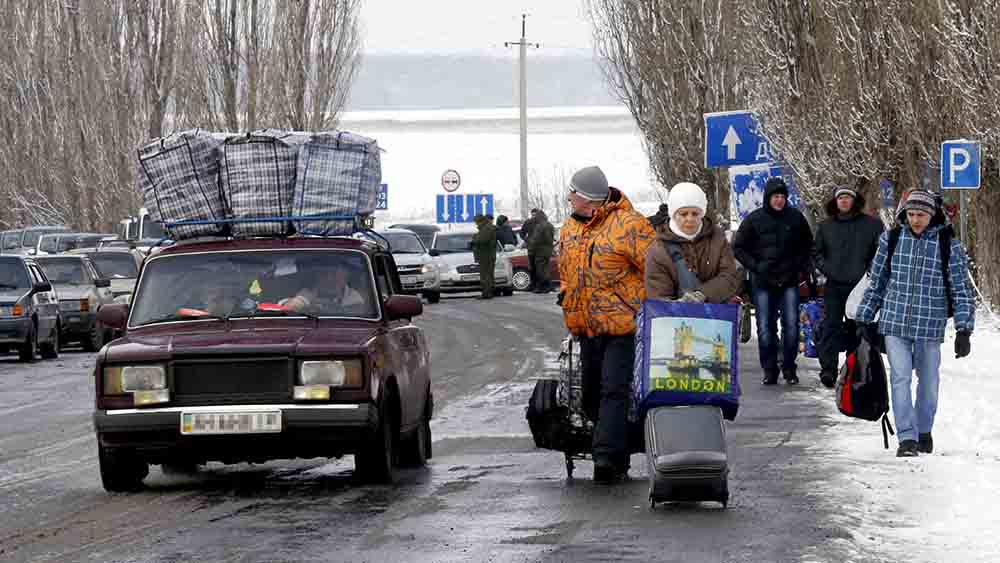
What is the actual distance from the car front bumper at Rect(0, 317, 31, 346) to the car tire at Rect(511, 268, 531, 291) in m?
24.0

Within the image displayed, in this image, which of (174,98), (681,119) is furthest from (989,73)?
(174,98)

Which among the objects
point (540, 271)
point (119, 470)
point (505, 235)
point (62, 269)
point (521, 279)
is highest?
point (119, 470)

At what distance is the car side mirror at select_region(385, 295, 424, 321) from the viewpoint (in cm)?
1312

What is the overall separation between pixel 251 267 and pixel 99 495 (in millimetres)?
1731

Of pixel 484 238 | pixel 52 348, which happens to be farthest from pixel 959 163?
pixel 484 238

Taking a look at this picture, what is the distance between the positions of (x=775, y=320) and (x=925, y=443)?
6551 mm

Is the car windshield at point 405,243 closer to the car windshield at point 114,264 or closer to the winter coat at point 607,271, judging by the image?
the car windshield at point 114,264

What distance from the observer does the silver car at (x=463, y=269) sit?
4862cm

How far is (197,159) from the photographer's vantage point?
45.5 ft

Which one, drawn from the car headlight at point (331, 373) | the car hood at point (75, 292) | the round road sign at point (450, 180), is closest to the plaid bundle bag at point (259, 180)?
the car headlight at point (331, 373)

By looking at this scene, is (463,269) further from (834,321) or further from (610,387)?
(610,387)

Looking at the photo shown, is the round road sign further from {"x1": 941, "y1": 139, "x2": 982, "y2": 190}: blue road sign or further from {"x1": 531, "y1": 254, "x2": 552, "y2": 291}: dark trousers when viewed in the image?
{"x1": 941, "y1": 139, "x2": 982, "y2": 190}: blue road sign

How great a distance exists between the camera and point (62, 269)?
33.8m

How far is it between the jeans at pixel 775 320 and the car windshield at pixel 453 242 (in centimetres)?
2907
